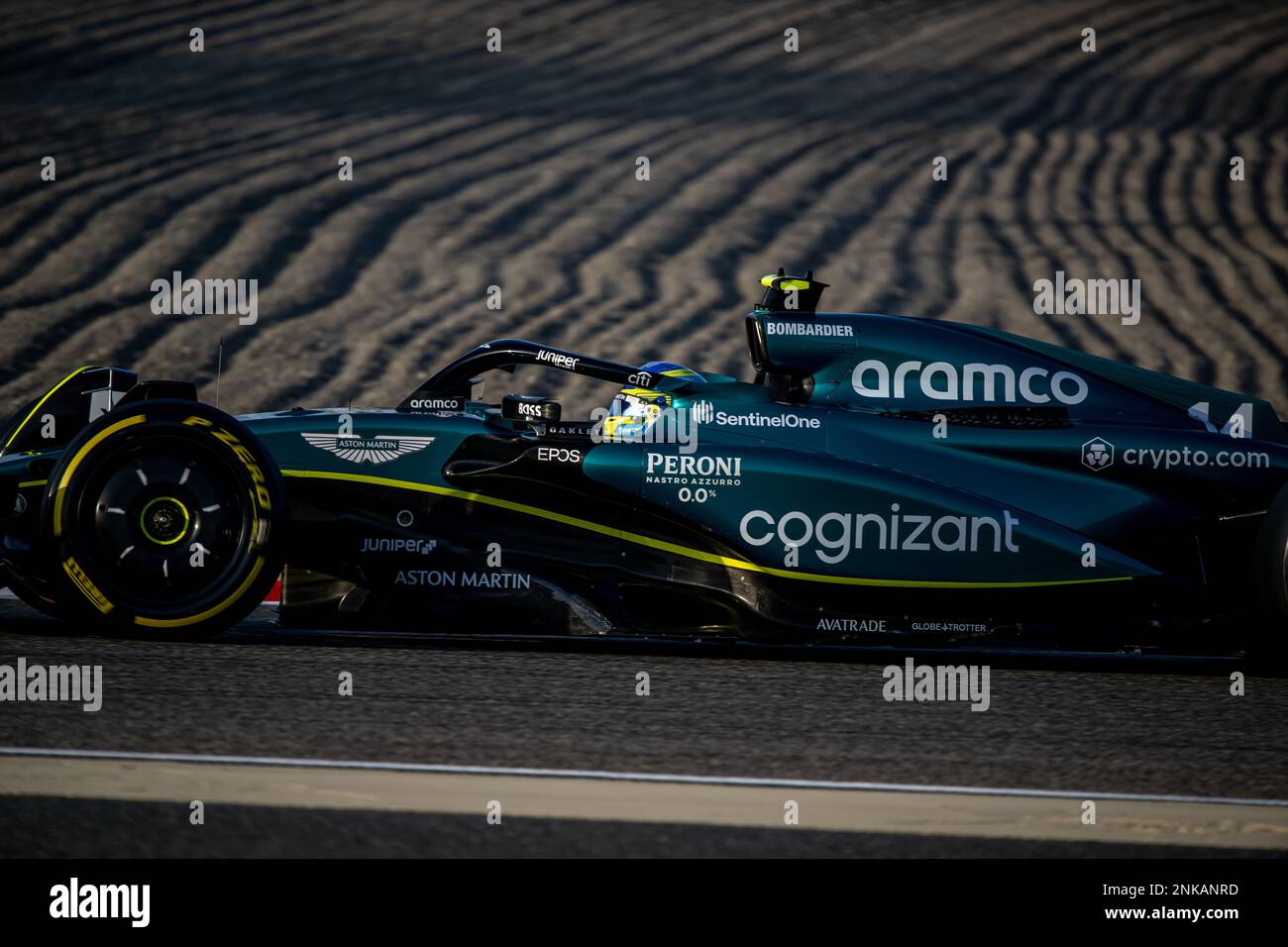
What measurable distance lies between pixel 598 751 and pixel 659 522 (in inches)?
66.3

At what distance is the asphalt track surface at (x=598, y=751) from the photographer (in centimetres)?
290

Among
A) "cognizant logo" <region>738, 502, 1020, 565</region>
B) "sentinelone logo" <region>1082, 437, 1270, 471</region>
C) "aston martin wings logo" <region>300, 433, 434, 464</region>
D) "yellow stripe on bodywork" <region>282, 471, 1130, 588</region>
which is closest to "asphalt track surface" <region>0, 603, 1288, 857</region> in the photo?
"yellow stripe on bodywork" <region>282, 471, 1130, 588</region>

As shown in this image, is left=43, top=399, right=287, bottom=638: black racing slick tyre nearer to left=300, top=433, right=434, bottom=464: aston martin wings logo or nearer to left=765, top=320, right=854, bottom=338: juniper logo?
left=300, top=433, right=434, bottom=464: aston martin wings logo

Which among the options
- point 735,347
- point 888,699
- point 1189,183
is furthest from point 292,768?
point 1189,183

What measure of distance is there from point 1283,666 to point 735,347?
772 centimetres

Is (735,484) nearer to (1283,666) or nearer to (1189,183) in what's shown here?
(1283,666)

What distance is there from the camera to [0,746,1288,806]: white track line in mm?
3312

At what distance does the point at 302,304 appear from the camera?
13398 mm

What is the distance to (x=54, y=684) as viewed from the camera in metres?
4.16

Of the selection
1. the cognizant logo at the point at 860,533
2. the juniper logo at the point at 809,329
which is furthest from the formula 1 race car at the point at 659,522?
the juniper logo at the point at 809,329

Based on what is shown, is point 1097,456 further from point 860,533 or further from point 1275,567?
point 860,533

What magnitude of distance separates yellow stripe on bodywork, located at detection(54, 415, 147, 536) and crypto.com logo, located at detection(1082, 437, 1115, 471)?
10.9 ft

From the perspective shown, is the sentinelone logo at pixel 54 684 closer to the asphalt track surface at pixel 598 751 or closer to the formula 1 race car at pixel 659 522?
the asphalt track surface at pixel 598 751

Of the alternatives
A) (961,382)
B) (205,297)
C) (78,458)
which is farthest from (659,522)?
(205,297)
